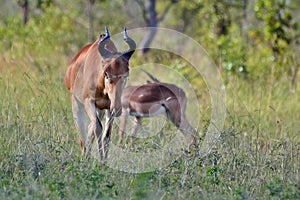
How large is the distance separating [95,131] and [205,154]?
4.73 feet

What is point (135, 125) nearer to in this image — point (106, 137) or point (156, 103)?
point (156, 103)

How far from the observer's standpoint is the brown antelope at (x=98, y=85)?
696 cm

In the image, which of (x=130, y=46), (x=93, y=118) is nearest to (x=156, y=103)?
(x=93, y=118)

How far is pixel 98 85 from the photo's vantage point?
24.3ft

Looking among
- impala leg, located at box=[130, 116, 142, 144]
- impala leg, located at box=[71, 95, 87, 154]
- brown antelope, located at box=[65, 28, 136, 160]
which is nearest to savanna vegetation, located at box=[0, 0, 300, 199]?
impala leg, located at box=[71, 95, 87, 154]

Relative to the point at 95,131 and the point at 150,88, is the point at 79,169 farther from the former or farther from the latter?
the point at 150,88

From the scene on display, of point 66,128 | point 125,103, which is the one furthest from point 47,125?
point 125,103

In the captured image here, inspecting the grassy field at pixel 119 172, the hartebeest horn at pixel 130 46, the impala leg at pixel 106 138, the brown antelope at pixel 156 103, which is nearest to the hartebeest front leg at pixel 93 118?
the impala leg at pixel 106 138

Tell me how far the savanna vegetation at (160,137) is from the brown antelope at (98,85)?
0.88ft

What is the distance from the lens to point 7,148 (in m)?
6.79

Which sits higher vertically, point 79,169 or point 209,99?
point 79,169

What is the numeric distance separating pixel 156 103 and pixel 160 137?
5.79ft

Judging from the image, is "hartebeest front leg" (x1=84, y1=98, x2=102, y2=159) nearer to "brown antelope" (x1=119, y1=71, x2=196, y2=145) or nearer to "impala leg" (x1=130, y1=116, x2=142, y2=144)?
"impala leg" (x1=130, y1=116, x2=142, y2=144)

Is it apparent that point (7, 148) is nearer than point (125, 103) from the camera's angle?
Yes
